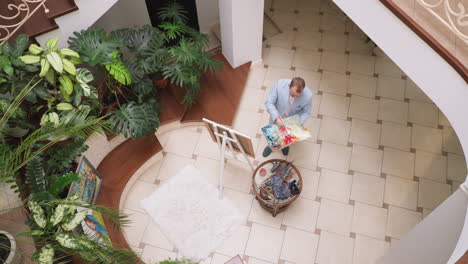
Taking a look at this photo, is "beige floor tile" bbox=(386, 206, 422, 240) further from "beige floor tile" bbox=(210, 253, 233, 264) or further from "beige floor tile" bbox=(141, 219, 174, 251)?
"beige floor tile" bbox=(141, 219, 174, 251)

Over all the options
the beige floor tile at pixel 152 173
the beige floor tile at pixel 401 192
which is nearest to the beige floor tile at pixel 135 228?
the beige floor tile at pixel 152 173

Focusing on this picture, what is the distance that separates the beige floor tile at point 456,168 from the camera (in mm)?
6393

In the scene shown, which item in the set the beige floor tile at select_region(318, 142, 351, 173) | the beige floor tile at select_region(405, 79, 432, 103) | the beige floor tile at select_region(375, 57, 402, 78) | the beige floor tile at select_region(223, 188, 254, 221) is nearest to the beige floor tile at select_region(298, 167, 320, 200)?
the beige floor tile at select_region(318, 142, 351, 173)

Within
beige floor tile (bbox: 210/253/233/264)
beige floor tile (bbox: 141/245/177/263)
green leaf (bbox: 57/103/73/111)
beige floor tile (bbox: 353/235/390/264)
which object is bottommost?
beige floor tile (bbox: 353/235/390/264)

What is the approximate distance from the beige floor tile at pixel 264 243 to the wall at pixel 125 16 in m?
4.02

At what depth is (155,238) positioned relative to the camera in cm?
599

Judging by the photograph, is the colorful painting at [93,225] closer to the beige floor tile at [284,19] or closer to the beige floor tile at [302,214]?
the beige floor tile at [302,214]

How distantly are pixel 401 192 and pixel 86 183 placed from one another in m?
4.64

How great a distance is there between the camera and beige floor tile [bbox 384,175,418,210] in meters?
6.21

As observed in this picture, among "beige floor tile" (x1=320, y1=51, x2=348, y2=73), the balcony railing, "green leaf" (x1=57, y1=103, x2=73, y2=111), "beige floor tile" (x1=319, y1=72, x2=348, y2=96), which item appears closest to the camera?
the balcony railing

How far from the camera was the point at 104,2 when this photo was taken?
5.05 metres

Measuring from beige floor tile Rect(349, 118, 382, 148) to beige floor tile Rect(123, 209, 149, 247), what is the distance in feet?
11.7

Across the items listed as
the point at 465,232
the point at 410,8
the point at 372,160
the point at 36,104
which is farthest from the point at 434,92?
the point at 36,104

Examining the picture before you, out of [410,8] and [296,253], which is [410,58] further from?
[296,253]
